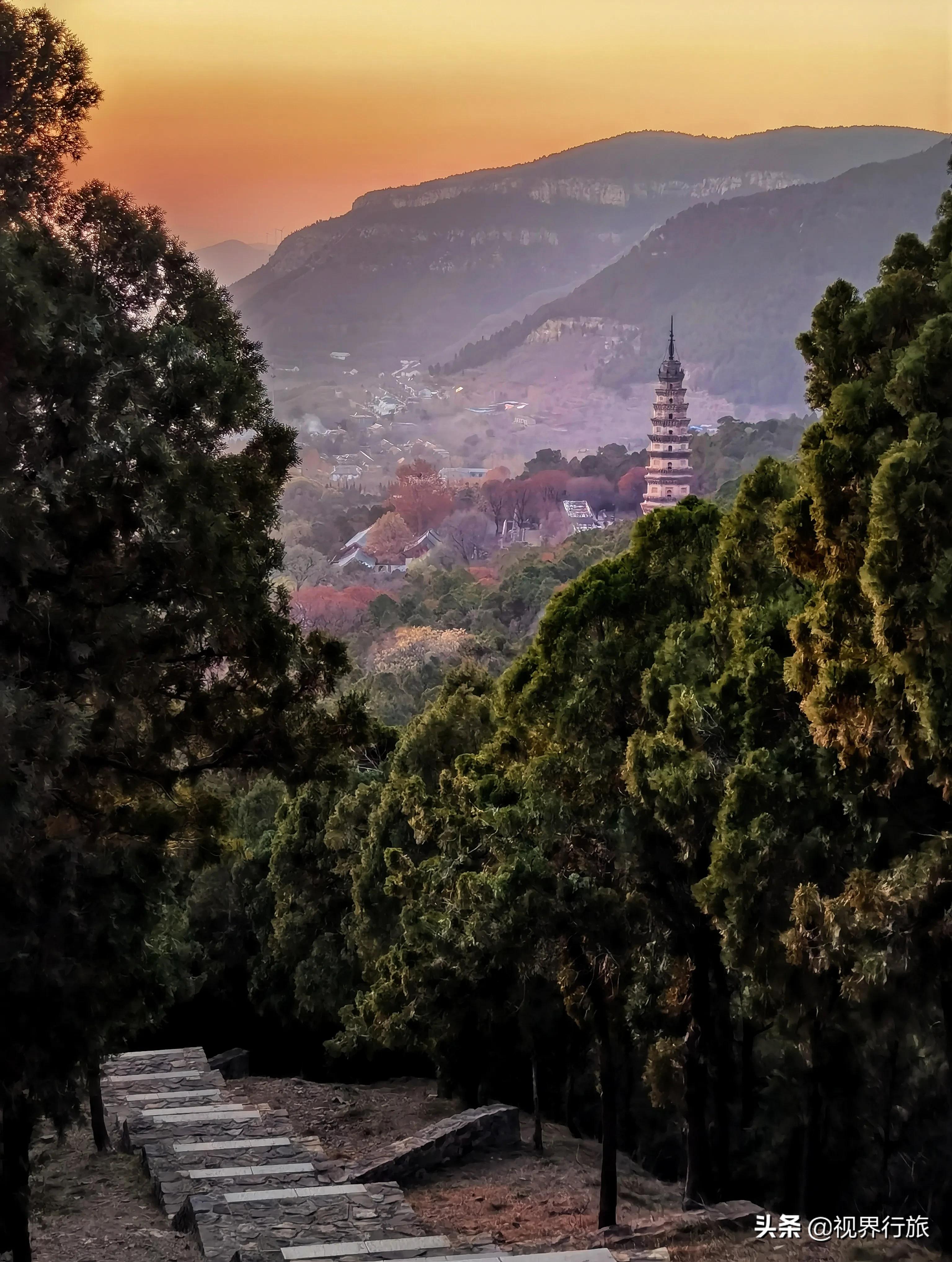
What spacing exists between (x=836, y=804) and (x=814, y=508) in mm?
2187

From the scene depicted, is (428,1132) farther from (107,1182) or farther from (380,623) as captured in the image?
(380,623)

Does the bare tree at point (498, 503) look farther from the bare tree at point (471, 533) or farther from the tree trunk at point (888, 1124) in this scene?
the tree trunk at point (888, 1124)

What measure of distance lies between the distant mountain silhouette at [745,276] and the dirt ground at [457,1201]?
502 ft

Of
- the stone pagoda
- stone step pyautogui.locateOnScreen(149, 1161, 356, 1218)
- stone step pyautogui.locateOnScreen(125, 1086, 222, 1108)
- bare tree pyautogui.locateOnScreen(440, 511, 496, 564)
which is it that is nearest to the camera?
stone step pyautogui.locateOnScreen(149, 1161, 356, 1218)

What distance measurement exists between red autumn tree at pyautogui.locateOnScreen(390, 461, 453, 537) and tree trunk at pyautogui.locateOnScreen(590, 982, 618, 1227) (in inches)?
4067

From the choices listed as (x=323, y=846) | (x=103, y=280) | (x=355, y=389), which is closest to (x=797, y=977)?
(x=103, y=280)

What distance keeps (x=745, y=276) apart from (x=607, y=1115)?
17691 centimetres

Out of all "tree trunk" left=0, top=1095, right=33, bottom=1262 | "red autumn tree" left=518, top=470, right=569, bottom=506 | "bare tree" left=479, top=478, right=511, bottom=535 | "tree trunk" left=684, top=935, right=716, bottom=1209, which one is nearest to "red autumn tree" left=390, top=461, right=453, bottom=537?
"bare tree" left=479, top=478, right=511, bottom=535

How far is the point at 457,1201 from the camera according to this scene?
37.6 feet

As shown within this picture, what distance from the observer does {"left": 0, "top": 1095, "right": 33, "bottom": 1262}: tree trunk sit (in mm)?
7680

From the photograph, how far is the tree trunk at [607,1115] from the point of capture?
10281mm

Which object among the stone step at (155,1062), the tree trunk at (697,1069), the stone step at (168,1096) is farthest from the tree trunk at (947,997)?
the stone step at (155,1062)

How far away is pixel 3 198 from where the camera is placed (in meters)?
8.12

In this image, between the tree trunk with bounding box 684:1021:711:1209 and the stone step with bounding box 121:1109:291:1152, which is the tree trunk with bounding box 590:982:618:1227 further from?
the stone step with bounding box 121:1109:291:1152
